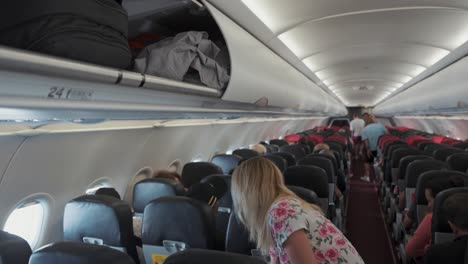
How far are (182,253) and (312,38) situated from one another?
19.8ft

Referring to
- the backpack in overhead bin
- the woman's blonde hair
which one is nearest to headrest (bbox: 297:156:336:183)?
the woman's blonde hair

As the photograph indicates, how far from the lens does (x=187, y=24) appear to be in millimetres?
3842

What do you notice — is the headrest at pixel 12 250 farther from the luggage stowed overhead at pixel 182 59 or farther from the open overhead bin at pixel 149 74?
the luggage stowed overhead at pixel 182 59

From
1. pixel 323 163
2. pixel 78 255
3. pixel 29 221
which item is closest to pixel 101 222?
pixel 78 255

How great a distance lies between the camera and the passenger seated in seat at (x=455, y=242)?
277cm

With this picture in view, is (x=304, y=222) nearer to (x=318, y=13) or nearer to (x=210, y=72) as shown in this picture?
(x=210, y=72)

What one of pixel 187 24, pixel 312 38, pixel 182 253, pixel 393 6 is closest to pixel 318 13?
pixel 393 6

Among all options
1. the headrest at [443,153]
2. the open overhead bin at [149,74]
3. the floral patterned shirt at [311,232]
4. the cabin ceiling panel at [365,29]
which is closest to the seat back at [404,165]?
the headrest at [443,153]

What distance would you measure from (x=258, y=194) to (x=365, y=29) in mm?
5101

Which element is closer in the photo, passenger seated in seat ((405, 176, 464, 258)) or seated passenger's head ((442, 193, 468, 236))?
seated passenger's head ((442, 193, 468, 236))

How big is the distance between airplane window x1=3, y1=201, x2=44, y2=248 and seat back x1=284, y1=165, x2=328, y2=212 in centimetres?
273

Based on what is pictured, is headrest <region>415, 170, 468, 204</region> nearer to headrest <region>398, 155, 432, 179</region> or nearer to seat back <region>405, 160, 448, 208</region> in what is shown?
seat back <region>405, 160, 448, 208</region>

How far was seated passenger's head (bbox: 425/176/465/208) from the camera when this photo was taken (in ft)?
14.0

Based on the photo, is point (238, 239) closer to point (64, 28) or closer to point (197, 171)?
point (64, 28)
